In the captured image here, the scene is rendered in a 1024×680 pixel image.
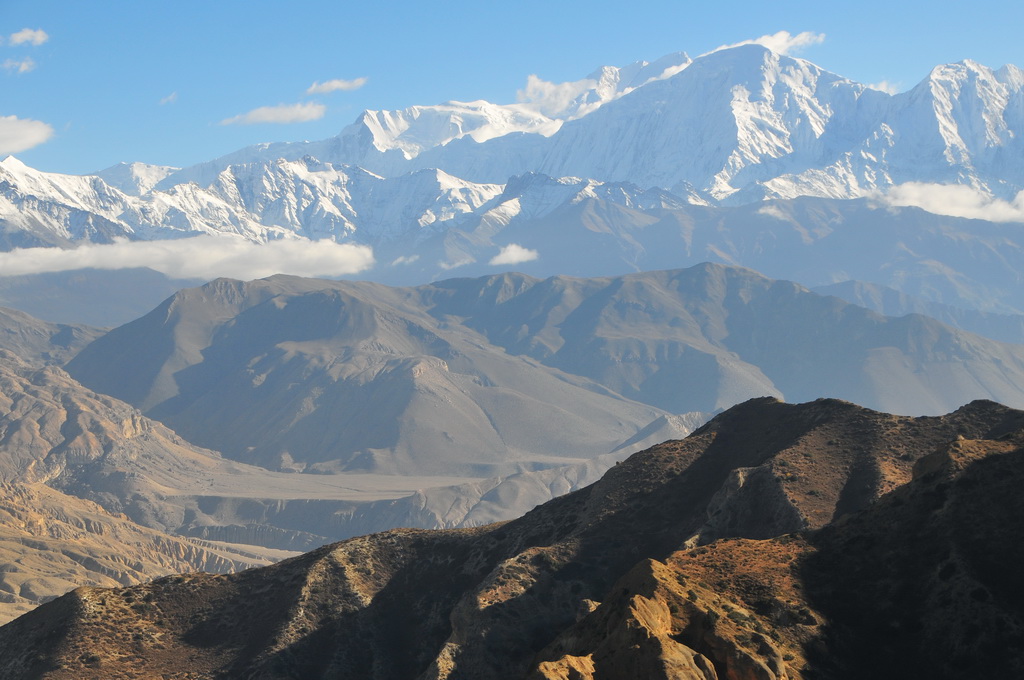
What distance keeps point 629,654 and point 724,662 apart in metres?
5.16

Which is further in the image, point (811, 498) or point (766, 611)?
point (811, 498)

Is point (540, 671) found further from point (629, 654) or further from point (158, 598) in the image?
point (158, 598)

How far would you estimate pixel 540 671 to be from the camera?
53.9m

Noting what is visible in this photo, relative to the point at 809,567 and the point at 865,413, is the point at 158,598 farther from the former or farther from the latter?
the point at 865,413

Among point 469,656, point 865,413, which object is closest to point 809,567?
point 469,656

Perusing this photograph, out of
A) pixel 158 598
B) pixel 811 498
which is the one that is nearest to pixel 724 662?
pixel 811 498

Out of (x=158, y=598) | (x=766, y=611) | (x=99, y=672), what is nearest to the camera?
(x=766, y=611)

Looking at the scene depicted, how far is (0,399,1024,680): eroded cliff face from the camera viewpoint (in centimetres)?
6178

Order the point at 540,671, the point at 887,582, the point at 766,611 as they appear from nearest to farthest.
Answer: the point at 540,671, the point at 766,611, the point at 887,582

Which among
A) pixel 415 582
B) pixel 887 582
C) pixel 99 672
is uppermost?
pixel 887 582

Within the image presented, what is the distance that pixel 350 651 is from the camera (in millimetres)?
96812

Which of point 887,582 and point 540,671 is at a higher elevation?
point 887,582

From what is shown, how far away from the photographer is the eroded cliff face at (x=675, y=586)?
6178cm

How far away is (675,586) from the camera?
2456 inches
